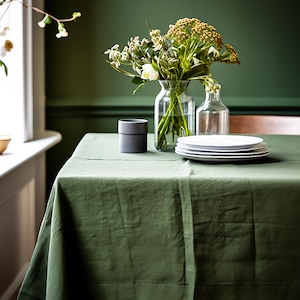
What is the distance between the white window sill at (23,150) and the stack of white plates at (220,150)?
66 cm

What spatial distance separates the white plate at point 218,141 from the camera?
198 centimetres

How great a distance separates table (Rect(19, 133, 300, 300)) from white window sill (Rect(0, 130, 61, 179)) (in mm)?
616

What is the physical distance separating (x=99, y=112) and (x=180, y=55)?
1.31 meters

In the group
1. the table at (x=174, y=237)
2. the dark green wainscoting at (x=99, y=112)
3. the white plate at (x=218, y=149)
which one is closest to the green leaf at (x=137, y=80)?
the white plate at (x=218, y=149)

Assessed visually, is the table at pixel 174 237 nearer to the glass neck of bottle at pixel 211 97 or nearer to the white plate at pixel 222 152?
the white plate at pixel 222 152

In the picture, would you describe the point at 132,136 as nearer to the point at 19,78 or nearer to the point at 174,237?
the point at 174,237

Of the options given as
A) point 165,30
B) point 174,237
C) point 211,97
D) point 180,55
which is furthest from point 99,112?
point 174,237

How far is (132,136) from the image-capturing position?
215 centimetres

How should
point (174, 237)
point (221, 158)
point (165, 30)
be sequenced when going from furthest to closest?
point (165, 30), point (221, 158), point (174, 237)

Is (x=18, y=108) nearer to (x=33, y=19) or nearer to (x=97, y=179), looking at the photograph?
(x=33, y=19)

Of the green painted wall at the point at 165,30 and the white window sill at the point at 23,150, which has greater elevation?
the green painted wall at the point at 165,30

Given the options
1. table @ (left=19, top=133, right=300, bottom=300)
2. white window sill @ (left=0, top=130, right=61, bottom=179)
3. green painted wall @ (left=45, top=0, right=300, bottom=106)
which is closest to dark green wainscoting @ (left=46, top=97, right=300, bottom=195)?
green painted wall @ (left=45, top=0, right=300, bottom=106)

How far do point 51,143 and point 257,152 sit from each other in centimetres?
127

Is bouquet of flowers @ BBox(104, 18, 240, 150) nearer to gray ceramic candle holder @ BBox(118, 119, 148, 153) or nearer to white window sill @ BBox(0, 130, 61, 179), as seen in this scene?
gray ceramic candle holder @ BBox(118, 119, 148, 153)
